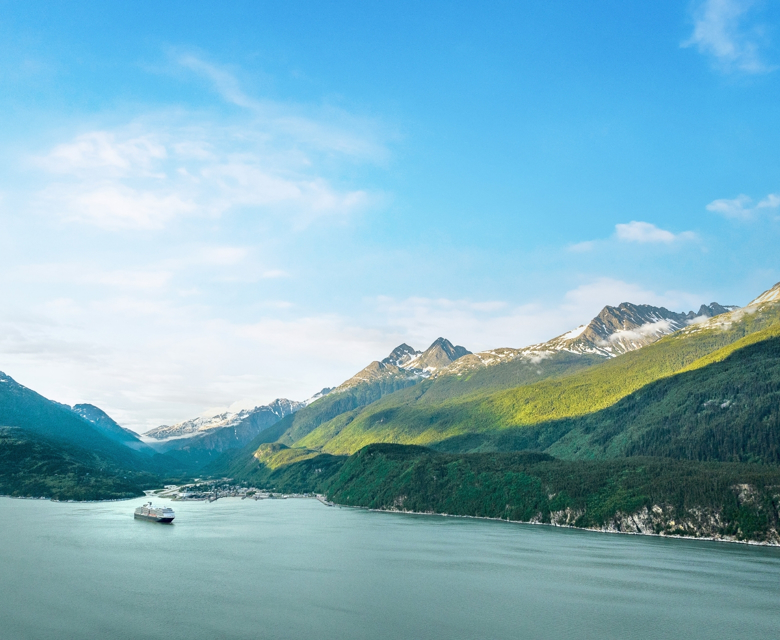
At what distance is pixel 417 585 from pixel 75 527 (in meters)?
132

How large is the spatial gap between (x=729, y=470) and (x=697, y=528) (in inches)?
1099

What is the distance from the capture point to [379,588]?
106 metres

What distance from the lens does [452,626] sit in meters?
82.2

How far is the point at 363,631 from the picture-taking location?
79.2 m

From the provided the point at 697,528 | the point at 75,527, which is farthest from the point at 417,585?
the point at 75,527

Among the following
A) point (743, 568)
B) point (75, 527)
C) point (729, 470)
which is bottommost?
point (75, 527)

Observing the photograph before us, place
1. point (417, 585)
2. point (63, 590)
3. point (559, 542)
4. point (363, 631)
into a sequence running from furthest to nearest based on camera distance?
point (559, 542), point (417, 585), point (63, 590), point (363, 631)

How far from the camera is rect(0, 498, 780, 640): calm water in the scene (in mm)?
80688

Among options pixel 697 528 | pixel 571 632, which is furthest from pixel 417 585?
pixel 697 528

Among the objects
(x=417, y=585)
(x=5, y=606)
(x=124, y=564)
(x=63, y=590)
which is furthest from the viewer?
(x=124, y=564)

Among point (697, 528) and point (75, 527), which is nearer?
point (697, 528)

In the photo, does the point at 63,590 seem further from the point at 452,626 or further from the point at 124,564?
the point at 452,626

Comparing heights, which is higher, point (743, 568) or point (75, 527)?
point (743, 568)

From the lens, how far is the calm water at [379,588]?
80.7m
